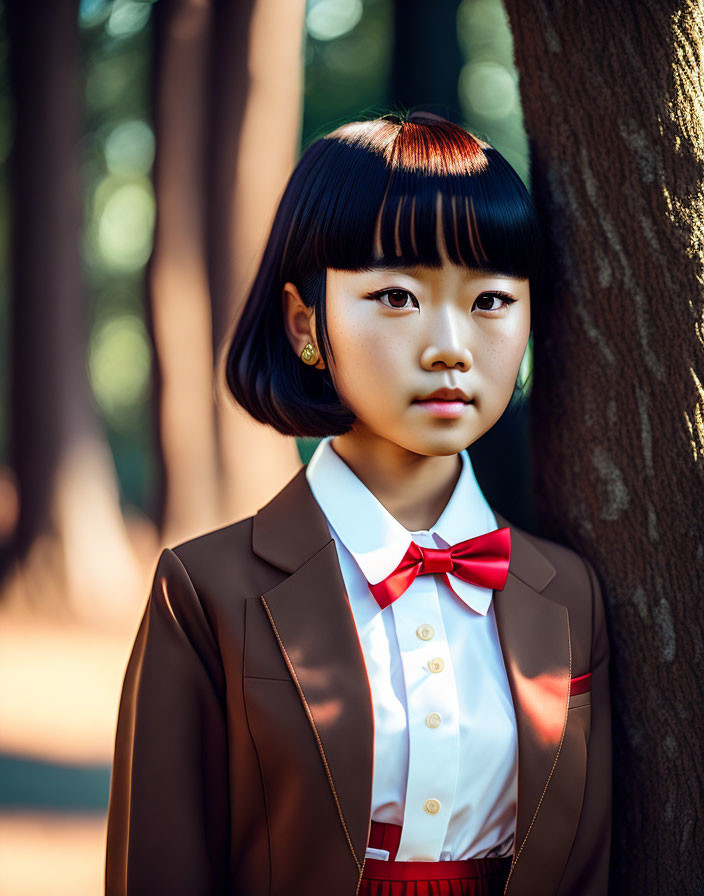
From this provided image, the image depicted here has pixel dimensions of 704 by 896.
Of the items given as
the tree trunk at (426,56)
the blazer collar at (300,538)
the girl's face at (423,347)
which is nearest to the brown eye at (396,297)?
the girl's face at (423,347)

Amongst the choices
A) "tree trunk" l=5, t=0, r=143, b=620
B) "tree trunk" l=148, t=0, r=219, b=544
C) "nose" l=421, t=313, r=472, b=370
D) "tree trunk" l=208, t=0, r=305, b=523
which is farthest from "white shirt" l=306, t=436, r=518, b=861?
"tree trunk" l=5, t=0, r=143, b=620

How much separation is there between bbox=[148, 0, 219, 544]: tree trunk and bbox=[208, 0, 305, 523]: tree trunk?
0.38ft

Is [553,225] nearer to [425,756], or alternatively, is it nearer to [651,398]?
[651,398]

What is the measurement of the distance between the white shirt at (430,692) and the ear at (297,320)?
24 centimetres

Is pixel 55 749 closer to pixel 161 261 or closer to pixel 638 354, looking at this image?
pixel 161 261

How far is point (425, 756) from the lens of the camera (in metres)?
1.47

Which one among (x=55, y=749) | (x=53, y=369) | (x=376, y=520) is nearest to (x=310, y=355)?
(x=376, y=520)

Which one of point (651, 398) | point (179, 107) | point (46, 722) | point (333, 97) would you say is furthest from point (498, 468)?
point (333, 97)

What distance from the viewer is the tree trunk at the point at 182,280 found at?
18.3 ft

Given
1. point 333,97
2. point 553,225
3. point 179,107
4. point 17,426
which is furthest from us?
point 333,97

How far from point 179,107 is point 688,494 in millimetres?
4809

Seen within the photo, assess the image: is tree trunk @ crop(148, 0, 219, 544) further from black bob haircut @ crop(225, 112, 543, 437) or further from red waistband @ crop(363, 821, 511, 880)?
red waistband @ crop(363, 821, 511, 880)

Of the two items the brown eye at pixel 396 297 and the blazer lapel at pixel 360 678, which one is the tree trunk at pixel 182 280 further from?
the brown eye at pixel 396 297

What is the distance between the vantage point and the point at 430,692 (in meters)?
1.49
